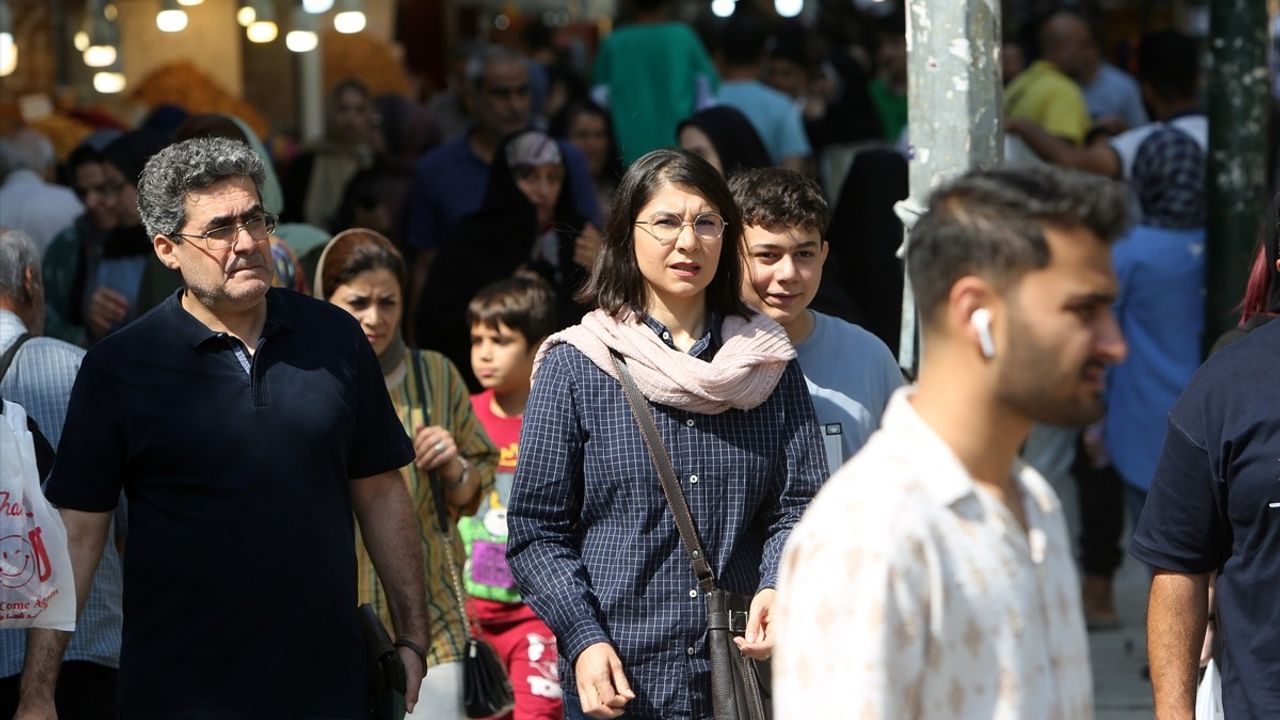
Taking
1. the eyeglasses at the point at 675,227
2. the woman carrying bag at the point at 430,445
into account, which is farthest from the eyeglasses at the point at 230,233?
the woman carrying bag at the point at 430,445

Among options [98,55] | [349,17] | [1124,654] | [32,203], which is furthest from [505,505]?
[349,17]

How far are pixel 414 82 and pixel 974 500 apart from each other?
14.9 meters

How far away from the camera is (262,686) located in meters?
3.88

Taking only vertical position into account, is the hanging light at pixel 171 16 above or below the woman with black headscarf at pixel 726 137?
above

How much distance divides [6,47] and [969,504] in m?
10.9

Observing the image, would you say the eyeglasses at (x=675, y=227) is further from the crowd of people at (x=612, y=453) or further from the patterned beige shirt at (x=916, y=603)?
Answer: the patterned beige shirt at (x=916, y=603)

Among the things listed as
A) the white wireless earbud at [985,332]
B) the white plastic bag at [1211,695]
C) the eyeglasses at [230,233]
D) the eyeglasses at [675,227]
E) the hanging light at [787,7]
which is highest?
the white wireless earbud at [985,332]

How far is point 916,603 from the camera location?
2.30 meters

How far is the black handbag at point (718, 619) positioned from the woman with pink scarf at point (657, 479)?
0.02 meters

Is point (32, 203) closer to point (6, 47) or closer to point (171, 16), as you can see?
point (6, 47)

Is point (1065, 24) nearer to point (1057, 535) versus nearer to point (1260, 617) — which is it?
point (1260, 617)

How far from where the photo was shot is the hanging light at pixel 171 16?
511 inches

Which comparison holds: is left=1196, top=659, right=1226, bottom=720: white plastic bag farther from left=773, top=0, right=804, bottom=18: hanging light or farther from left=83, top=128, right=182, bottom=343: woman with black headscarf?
left=773, top=0, right=804, bottom=18: hanging light

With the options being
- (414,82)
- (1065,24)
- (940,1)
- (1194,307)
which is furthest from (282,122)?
(940,1)
